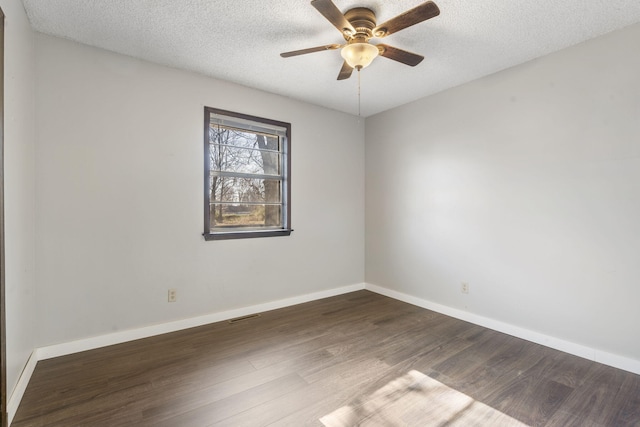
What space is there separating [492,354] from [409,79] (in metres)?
2.63

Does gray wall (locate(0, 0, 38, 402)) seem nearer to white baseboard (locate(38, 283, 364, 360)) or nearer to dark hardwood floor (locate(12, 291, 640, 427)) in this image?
white baseboard (locate(38, 283, 364, 360))

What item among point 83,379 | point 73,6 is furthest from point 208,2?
point 83,379

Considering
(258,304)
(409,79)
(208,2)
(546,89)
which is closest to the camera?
(208,2)

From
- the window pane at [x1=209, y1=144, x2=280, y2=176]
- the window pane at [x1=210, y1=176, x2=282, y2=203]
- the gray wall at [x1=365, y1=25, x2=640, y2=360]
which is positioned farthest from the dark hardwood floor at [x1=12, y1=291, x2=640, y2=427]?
the window pane at [x1=209, y1=144, x2=280, y2=176]

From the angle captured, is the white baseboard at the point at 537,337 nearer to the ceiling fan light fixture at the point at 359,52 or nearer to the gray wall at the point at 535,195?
the gray wall at the point at 535,195

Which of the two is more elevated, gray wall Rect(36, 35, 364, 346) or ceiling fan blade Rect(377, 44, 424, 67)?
ceiling fan blade Rect(377, 44, 424, 67)

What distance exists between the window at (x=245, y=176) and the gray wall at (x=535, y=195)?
1.50 meters

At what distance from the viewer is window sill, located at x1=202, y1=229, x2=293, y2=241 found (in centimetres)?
306

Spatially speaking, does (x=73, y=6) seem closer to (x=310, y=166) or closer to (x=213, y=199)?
(x=213, y=199)

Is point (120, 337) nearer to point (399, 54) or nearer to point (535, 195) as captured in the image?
point (399, 54)

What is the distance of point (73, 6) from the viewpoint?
6.61 ft

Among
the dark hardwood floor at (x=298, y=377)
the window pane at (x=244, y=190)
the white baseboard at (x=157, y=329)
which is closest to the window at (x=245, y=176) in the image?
the window pane at (x=244, y=190)

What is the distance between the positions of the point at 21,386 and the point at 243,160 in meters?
2.43

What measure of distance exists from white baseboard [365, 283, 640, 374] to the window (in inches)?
73.5
